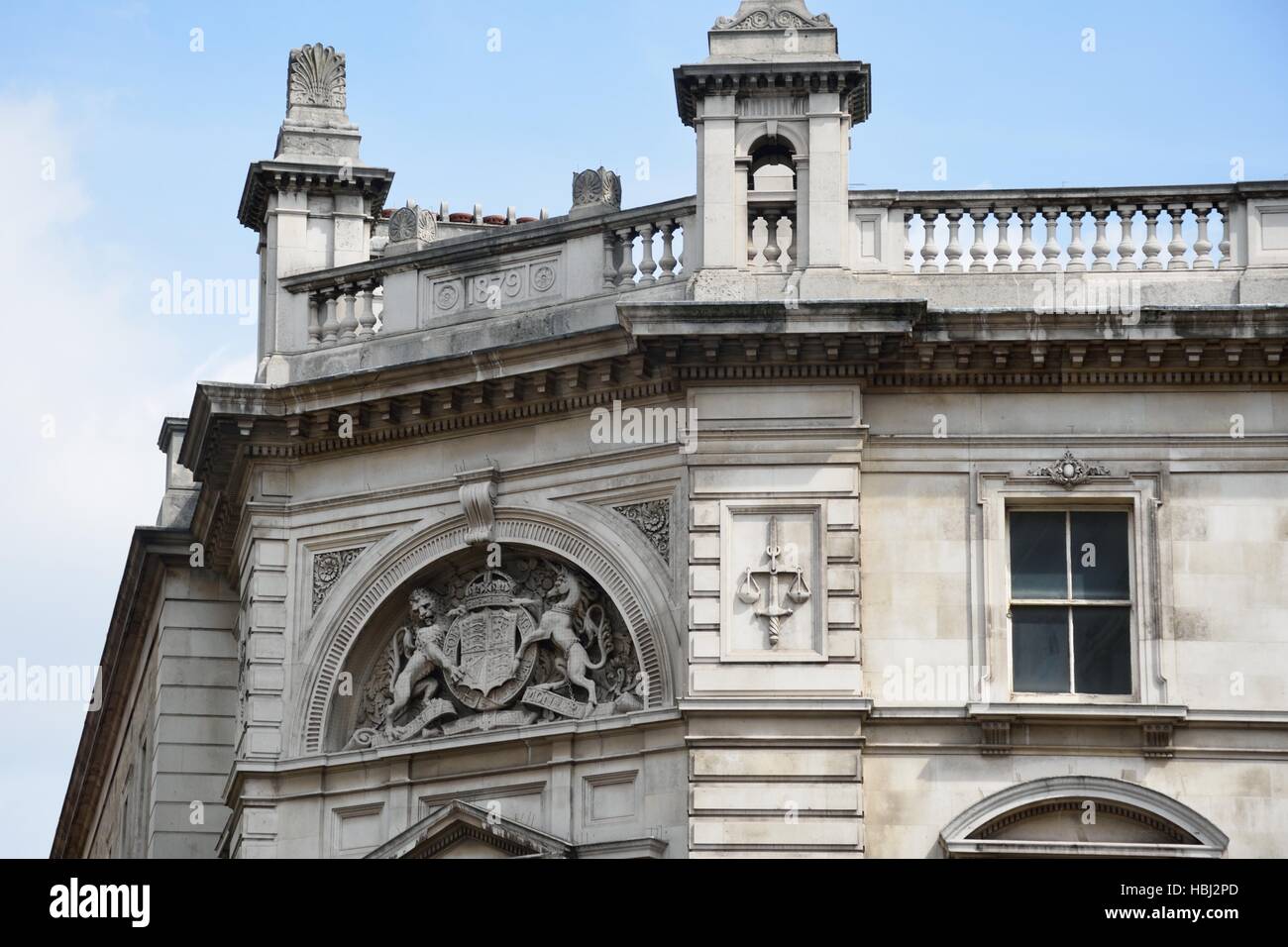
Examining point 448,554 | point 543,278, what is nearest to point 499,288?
point 543,278

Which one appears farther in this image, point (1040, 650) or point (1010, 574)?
point (1010, 574)

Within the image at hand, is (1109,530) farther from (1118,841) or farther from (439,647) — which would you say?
(439,647)

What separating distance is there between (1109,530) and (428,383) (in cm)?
700

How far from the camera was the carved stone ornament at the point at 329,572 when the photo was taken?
33062mm

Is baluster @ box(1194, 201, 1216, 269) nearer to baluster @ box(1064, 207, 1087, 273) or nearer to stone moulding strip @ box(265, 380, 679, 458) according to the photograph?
baluster @ box(1064, 207, 1087, 273)

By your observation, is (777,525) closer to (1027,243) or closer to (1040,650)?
(1040,650)

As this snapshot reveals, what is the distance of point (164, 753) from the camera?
118ft

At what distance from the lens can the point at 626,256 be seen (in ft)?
107

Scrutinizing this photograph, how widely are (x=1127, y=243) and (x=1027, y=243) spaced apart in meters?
0.98

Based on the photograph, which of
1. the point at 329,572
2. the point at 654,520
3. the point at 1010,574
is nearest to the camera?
the point at 1010,574

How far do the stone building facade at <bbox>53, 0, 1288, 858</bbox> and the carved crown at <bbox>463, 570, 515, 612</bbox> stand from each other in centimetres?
6

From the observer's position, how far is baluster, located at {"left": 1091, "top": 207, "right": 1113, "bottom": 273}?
31797mm

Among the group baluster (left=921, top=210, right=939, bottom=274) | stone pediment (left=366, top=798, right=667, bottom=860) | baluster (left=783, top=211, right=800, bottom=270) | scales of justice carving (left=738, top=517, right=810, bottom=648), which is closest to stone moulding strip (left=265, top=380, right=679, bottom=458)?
baluster (left=783, top=211, right=800, bottom=270)

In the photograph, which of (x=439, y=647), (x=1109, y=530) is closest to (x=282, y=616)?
(x=439, y=647)
